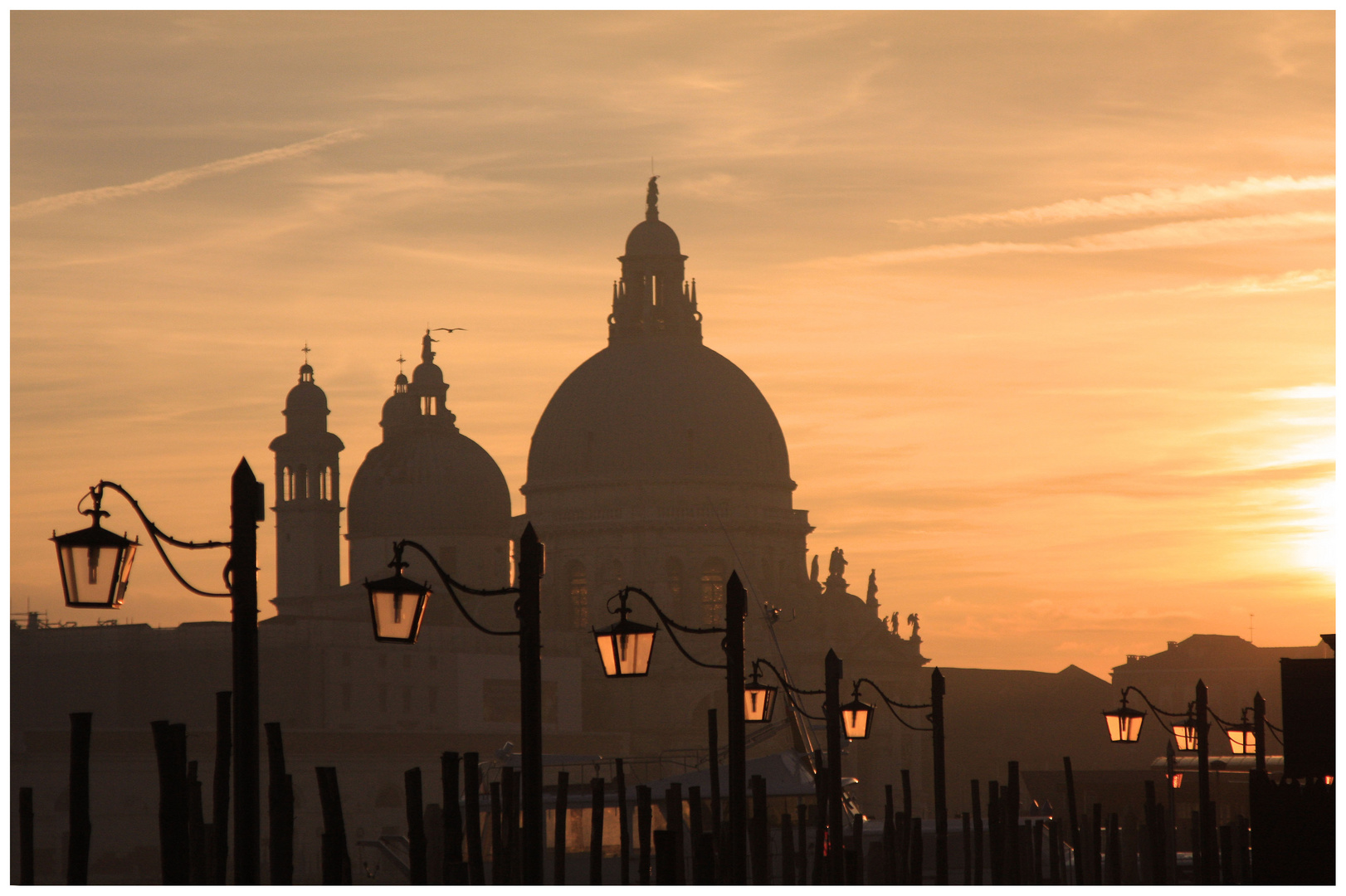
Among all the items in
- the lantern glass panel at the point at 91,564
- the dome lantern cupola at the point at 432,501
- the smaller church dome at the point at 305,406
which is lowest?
the lantern glass panel at the point at 91,564

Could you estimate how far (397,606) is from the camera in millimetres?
13016

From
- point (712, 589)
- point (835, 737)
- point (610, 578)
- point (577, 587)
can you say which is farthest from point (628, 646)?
point (577, 587)

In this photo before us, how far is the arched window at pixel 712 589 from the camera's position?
100438mm

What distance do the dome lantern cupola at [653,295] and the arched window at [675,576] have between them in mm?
11444

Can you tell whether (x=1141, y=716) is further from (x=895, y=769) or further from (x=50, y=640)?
(x=895, y=769)

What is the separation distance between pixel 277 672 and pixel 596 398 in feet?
97.6

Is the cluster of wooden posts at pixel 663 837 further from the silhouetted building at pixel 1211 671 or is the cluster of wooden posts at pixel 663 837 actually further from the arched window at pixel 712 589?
the silhouetted building at pixel 1211 671

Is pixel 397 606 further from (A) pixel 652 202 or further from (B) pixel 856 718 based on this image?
(A) pixel 652 202

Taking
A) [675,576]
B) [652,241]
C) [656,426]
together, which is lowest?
[675,576]

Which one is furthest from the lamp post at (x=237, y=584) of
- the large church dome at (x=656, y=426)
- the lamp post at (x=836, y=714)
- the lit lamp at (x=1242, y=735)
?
the large church dome at (x=656, y=426)

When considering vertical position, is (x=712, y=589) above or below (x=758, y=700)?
above

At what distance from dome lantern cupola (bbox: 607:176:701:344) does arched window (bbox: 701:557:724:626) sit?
37.7 feet

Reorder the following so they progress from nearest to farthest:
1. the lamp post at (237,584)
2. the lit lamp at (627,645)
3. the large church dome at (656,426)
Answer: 1. the lamp post at (237,584)
2. the lit lamp at (627,645)
3. the large church dome at (656,426)

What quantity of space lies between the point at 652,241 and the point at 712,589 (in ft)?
61.8
